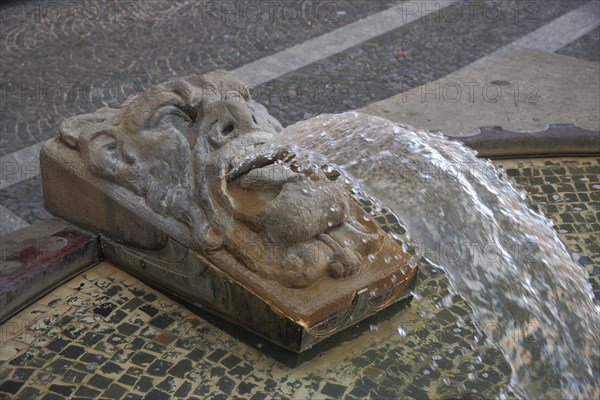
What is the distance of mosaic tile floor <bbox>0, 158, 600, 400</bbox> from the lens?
3232 millimetres

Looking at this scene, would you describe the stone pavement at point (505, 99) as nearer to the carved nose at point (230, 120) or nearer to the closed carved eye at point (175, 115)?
the carved nose at point (230, 120)

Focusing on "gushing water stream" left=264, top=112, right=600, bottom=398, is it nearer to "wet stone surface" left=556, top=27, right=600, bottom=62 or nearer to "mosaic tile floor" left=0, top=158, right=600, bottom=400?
"mosaic tile floor" left=0, top=158, right=600, bottom=400

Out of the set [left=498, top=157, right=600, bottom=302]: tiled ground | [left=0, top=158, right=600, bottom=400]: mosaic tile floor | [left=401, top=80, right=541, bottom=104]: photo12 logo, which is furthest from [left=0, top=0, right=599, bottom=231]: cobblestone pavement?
[left=0, top=158, right=600, bottom=400]: mosaic tile floor

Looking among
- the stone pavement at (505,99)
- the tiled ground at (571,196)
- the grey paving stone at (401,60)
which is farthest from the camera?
the grey paving stone at (401,60)

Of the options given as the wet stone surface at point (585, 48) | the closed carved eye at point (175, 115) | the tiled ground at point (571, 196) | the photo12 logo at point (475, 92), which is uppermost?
the closed carved eye at point (175, 115)

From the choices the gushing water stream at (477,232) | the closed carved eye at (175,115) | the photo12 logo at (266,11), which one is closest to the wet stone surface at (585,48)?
the photo12 logo at (266,11)

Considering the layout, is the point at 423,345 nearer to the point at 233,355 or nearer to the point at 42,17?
the point at 233,355

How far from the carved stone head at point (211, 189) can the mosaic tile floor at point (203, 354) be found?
0.28 metres

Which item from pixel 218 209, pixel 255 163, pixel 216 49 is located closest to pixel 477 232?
pixel 255 163

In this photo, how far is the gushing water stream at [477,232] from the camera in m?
3.50

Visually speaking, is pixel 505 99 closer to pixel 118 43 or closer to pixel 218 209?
pixel 218 209

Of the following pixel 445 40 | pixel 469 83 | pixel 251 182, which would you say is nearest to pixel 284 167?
pixel 251 182

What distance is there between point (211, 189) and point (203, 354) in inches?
25.9

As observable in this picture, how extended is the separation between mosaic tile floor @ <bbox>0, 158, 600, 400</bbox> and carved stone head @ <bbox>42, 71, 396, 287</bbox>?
0.28m
